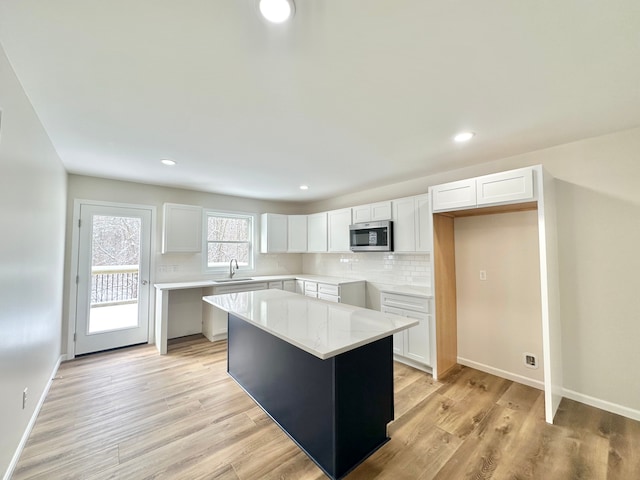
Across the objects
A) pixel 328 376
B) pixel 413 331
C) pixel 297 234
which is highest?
pixel 297 234

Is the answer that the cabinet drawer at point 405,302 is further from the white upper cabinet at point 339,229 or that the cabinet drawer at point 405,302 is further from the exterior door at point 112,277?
the exterior door at point 112,277

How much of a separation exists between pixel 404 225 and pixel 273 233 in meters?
2.57

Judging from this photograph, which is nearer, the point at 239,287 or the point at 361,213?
the point at 361,213

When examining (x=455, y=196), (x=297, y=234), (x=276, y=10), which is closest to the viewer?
(x=276, y=10)

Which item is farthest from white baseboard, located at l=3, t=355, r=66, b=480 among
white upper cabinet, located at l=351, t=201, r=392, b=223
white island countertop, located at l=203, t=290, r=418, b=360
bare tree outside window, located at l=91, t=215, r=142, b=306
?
white upper cabinet, located at l=351, t=201, r=392, b=223

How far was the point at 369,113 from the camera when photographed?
204 centimetres

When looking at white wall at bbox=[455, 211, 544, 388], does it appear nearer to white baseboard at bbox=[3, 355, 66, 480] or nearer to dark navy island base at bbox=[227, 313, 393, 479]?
dark navy island base at bbox=[227, 313, 393, 479]

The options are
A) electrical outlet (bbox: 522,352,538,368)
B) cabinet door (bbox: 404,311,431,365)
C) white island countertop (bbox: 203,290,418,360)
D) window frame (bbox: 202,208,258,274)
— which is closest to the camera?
white island countertop (bbox: 203,290,418,360)

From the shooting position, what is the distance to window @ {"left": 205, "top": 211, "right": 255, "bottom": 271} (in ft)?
15.9

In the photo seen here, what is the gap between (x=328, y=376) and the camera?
1729 millimetres

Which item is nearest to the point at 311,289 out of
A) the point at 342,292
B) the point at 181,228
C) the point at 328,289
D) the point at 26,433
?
the point at 328,289

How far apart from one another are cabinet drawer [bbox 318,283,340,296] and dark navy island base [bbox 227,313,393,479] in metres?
1.85

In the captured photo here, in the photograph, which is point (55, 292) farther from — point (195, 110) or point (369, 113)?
point (369, 113)

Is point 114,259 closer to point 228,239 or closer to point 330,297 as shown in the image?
point 228,239
